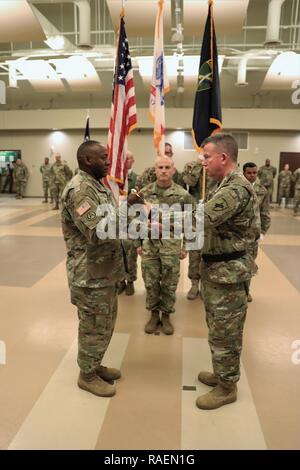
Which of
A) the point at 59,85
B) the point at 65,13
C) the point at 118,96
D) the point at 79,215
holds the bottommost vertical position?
the point at 79,215

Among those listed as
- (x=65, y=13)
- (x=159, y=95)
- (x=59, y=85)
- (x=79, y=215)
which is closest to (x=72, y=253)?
(x=79, y=215)

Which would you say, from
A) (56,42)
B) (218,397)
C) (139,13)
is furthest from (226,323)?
(56,42)

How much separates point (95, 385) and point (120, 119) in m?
2.16

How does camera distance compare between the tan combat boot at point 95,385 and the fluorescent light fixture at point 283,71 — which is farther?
the fluorescent light fixture at point 283,71

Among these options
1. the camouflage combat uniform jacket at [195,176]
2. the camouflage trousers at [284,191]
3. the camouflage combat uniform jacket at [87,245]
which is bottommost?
the camouflage trousers at [284,191]

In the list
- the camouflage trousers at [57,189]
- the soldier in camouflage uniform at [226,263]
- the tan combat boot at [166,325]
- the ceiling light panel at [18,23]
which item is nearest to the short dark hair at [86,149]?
the soldier in camouflage uniform at [226,263]

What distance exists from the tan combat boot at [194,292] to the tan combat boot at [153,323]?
803 millimetres

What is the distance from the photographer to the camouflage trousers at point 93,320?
206 cm

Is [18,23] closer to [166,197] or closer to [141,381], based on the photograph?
[166,197]

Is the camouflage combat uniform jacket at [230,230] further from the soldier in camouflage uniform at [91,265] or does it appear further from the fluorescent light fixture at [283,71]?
the fluorescent light fixture at [283,71]

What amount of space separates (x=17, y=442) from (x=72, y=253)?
40.8 inches

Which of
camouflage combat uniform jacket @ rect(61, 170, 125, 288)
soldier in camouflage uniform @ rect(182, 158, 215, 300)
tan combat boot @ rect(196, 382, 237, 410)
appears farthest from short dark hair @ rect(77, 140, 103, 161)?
soldier in camouflage uniform @ rect(182, 158, 215, 300)

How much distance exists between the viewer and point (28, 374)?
2381mm
